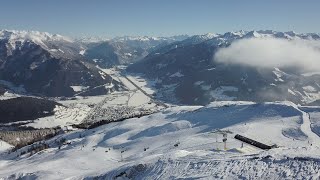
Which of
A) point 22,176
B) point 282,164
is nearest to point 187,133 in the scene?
point 22,176

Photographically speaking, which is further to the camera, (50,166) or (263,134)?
(263,134)

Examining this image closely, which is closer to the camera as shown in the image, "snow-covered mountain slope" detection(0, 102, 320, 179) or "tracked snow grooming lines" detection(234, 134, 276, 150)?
"snow-covered mountain slope" detection(0, 102, 320, 179)

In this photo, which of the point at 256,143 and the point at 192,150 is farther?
the point at 192,150

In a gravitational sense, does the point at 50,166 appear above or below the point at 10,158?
above

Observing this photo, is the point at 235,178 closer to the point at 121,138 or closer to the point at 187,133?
the point at 187,133

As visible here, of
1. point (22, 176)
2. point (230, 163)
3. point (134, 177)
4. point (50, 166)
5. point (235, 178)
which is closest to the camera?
point (235, 178)

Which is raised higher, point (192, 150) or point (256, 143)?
point (256, 143)

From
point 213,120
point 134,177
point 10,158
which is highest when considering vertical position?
point 134,177

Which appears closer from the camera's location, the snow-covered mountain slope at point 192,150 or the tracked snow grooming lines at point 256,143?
the snow-covered mountain slope at point 192,150
